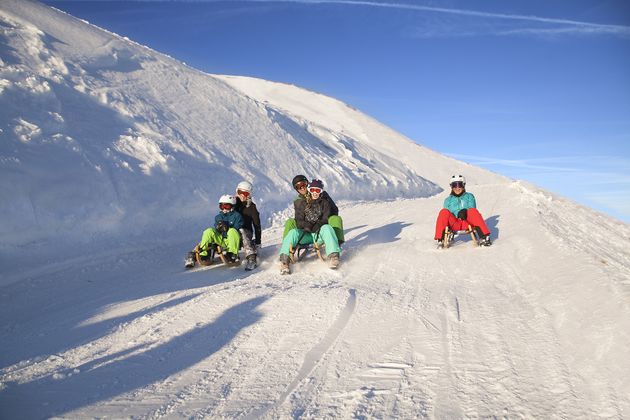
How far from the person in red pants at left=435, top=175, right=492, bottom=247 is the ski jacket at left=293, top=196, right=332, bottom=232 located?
2113 millimetres

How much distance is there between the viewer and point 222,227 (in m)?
6.89

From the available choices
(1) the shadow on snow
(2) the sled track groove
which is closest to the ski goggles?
(2) the sled track groove

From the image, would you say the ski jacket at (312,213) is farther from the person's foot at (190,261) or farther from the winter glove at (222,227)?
the person's foot at (190,261)

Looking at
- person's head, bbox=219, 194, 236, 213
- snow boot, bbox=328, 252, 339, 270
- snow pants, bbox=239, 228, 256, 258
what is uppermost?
person's head, bbox=219, 194, 236, 213

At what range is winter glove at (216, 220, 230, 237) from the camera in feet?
22.6

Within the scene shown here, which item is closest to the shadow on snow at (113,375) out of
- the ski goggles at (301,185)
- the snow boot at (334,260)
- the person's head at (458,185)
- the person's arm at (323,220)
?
the snow boot at (334,260)

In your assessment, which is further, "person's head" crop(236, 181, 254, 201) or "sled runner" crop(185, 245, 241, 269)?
"person's head" crop(236, 181, 254, 201)

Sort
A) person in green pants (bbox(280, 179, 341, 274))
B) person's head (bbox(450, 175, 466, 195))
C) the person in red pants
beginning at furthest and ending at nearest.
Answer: person's head (bbox(450, 175, 466, 195)) → the person in red pants → person in green pants (bbox(280, 179, 341, 274))

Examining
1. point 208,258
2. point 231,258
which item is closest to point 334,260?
point 231,258

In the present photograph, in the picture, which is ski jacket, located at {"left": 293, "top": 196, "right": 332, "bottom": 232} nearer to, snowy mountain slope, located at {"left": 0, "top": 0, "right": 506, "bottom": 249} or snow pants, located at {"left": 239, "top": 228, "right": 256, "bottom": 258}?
snow pants, located at {"left": 239, "top": 228, "right": 256, "bottom": 258}

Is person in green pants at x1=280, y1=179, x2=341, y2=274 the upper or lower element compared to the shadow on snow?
upper

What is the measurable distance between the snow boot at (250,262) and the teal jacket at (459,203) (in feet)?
12.7

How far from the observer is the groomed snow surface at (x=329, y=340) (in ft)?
8.55

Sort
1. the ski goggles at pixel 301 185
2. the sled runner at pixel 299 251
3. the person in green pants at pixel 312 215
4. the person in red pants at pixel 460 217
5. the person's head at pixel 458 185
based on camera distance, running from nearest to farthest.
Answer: the sled runner at pixel 299 251 → the person in green pants at pixel 312 215 → the ski goggles at pixel 301 185 → the person in red pants at pixel 460 217 → the person's head at pixel 458 185
